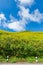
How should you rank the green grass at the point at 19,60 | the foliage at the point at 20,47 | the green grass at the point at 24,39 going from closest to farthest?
the green grass at the point at 19,60, the green grass at the point at 24,39, the foliage at the point at 20,47

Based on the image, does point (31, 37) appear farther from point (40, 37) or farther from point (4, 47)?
point (4, 47)

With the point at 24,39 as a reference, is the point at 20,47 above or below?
below

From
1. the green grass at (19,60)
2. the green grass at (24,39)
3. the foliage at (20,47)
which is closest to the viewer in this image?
the green grass at (19,60)

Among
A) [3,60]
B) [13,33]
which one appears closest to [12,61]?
[3,60]

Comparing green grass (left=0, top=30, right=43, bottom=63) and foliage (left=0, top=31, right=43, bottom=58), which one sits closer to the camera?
green grass (left=0, top=30, right=43, bottom=63)

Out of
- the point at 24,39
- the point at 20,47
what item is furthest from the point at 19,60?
the point at 24,39

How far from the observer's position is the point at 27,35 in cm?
1320

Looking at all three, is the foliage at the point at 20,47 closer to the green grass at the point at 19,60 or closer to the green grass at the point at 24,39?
the green grass at the point at 24,39

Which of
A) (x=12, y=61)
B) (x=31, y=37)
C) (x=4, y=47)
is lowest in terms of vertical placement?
(x=12, y=61)

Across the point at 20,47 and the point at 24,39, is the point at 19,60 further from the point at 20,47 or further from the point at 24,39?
the point at 24,39

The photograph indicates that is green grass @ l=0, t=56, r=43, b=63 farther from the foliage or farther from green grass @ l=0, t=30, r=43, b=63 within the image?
the foliage

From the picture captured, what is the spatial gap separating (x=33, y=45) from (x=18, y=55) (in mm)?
1000

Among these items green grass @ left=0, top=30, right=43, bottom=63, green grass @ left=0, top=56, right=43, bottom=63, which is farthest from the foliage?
green grass @ left=0, top=56, right=43, bottom=63

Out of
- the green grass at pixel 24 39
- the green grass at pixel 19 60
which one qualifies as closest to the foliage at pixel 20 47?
the green grass at pixel 24 39
